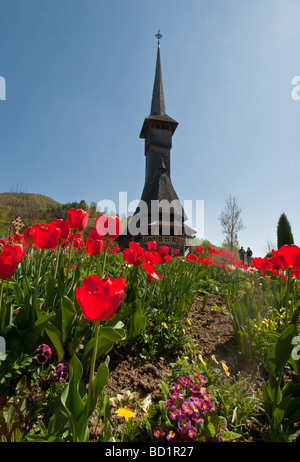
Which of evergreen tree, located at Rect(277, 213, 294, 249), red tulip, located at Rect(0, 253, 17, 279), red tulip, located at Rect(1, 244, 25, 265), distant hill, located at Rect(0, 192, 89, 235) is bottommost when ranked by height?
red tulip, located at Rect(0, 253, 17, 279)

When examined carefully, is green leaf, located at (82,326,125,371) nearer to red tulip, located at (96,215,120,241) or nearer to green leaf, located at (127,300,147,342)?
green leaf, located at (127,300,147,342)

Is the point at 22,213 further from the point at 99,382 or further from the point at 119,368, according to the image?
the point at 99,382

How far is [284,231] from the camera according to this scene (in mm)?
17125

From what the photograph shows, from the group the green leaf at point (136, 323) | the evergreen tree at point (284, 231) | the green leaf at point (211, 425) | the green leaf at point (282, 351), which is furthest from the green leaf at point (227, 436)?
the evergreen tree at point (284, 231)

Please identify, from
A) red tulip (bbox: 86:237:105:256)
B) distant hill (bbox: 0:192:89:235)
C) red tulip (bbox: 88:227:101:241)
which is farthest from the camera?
distant hill (bbox: 0:192:89:235)

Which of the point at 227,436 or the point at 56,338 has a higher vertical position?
the point at 56,338

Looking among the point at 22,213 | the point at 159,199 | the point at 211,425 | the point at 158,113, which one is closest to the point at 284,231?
the point at 159,199

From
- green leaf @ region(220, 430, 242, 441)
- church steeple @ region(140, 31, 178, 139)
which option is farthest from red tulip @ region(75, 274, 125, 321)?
church steeple @ region(140, 31, 178, 139)

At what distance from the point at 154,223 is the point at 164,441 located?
1488 cm

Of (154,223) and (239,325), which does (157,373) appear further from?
(154,223)

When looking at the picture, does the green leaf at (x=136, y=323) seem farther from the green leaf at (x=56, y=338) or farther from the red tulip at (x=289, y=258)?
the red tulip at (x=289, y=258)

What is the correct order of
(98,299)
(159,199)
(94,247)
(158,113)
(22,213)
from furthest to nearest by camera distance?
1. (22,213)
2. (158,113)
3. (159,199)
4. (94,247)
5. (98,299)

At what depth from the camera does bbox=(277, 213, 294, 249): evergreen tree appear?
16.9m

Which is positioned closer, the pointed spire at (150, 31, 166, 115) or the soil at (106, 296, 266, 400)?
the soil at (106, 296, 266, 400)
